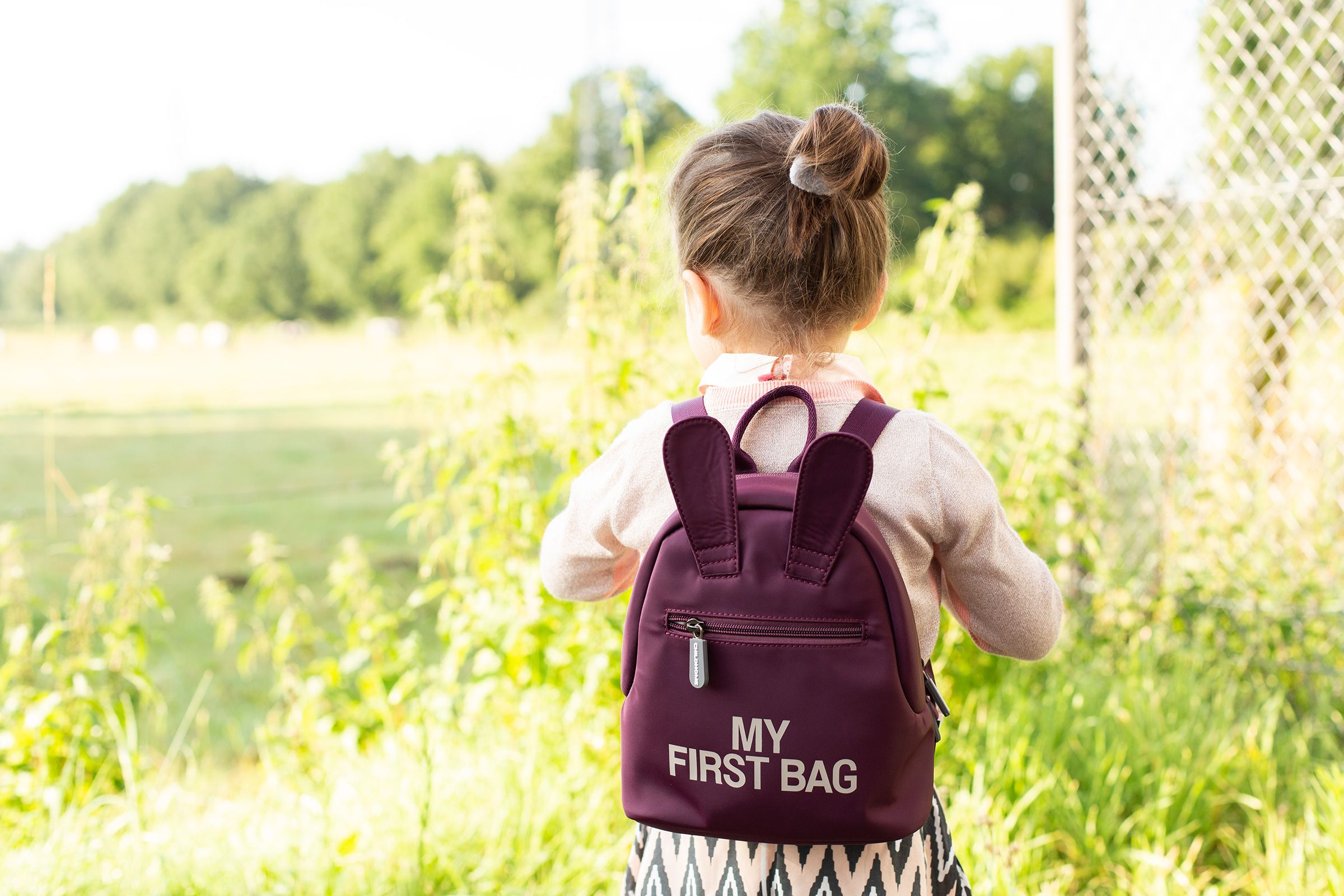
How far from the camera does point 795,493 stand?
949mm

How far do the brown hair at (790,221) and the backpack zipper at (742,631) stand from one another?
304mm

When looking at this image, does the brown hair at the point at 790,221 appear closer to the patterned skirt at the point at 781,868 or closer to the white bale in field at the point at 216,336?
the patterned skirt at the point at 781,868

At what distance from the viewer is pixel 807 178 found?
100 cm

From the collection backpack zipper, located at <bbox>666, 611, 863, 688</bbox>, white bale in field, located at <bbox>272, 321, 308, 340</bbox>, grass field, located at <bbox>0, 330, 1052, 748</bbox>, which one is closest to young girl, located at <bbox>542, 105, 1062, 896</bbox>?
backpack zipper, located at <bbox>666, 611, 863, 688</bbox>

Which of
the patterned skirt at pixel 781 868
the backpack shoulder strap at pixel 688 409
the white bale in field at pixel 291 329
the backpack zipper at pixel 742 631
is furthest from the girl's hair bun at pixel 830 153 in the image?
the white bale in field at pixel 291 329

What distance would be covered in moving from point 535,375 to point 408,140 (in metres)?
39.0

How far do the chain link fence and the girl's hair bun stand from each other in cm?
241

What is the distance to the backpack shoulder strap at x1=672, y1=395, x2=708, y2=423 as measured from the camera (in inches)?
41.6

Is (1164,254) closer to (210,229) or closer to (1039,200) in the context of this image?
(1039,200)

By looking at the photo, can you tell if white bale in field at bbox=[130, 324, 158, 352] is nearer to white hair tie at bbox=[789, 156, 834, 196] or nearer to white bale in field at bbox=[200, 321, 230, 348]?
white bale in field at bbox=[200, 321, 230, 348]

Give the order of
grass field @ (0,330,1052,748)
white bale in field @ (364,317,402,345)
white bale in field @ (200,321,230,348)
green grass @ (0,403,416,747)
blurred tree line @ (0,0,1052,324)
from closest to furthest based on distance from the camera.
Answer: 1. grass field @ (0,330,1052,748)
2. green grass @ (0,403,416,747)
3. white bale in field @ (364,317,402,345)
4. white bale in field @ (200,321,230,348)
5. blurred tree line @ (0,0,1052,324)

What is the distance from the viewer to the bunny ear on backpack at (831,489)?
93 cm

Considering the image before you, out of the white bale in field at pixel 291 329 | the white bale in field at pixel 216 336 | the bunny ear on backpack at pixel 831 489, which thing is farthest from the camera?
the white bale in field at pixel 291 329

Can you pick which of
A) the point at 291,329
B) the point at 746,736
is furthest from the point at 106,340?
the point at 746,736
